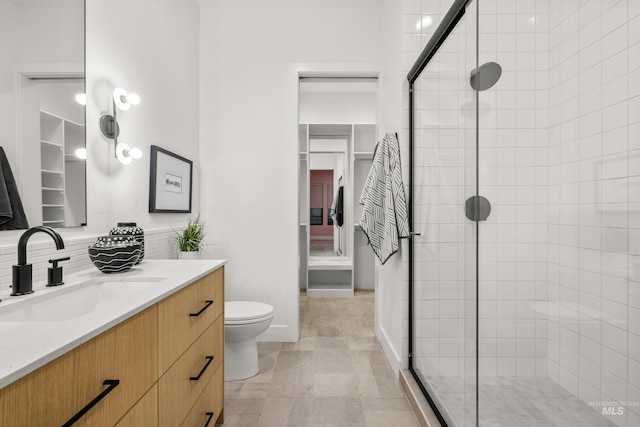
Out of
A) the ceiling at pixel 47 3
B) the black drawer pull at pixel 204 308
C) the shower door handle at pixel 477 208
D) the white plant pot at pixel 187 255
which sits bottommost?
the black drawer pull at pixel 204 308

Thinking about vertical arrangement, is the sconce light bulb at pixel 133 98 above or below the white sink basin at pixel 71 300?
above

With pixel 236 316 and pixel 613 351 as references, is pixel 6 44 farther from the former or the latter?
pixel 613 351

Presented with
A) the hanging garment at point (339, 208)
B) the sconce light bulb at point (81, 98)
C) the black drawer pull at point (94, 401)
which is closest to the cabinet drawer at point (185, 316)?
the black drawer pull at point (94, 401)

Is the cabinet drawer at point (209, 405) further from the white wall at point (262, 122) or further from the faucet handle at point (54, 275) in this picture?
the white wall at point (262, 122)

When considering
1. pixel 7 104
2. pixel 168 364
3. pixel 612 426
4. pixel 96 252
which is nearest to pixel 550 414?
pixel 612 426

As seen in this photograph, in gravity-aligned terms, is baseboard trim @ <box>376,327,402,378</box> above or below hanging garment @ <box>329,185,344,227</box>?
below

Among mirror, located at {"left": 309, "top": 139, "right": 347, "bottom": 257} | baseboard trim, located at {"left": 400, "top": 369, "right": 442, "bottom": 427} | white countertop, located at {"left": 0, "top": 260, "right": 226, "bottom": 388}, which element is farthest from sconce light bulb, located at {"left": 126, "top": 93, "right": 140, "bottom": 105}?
mirror, located at {"left": 309, "top": 139, "right": 347, "bottom": 257}

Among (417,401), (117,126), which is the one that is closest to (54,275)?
(117,126)

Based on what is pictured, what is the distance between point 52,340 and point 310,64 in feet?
8.68

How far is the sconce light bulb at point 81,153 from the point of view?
1.40m

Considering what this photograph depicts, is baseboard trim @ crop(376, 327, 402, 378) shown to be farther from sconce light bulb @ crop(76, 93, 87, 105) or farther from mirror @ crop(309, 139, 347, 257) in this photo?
sconce light bulb @ crop(76, 93, 87, 105)

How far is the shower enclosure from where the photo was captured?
653 millimetres

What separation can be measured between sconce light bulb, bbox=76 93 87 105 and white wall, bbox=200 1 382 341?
4.49ft

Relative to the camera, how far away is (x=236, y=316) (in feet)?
6.75
